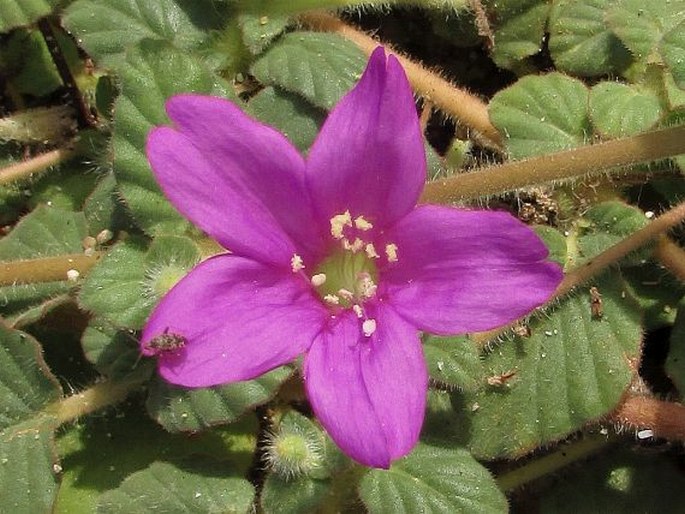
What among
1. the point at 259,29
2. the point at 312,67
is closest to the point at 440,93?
the point at 312,67

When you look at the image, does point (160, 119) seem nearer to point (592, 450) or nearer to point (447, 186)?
point (447, 186)

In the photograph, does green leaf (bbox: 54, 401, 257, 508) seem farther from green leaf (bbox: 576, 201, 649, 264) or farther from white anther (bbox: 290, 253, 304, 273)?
green leaf (bbox: 576, 201, 649, 264)

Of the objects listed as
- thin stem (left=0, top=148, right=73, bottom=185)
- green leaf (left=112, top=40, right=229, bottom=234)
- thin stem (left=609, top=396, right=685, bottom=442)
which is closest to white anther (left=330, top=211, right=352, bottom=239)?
green leaf (left=112, top=40, right=229, bottom=234)

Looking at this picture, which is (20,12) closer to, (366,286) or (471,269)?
(366,286)

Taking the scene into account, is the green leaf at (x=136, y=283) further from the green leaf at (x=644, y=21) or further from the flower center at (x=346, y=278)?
the green leaf at (x=644, y=21)

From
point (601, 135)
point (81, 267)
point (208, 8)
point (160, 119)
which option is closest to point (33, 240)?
point (81, 267)
